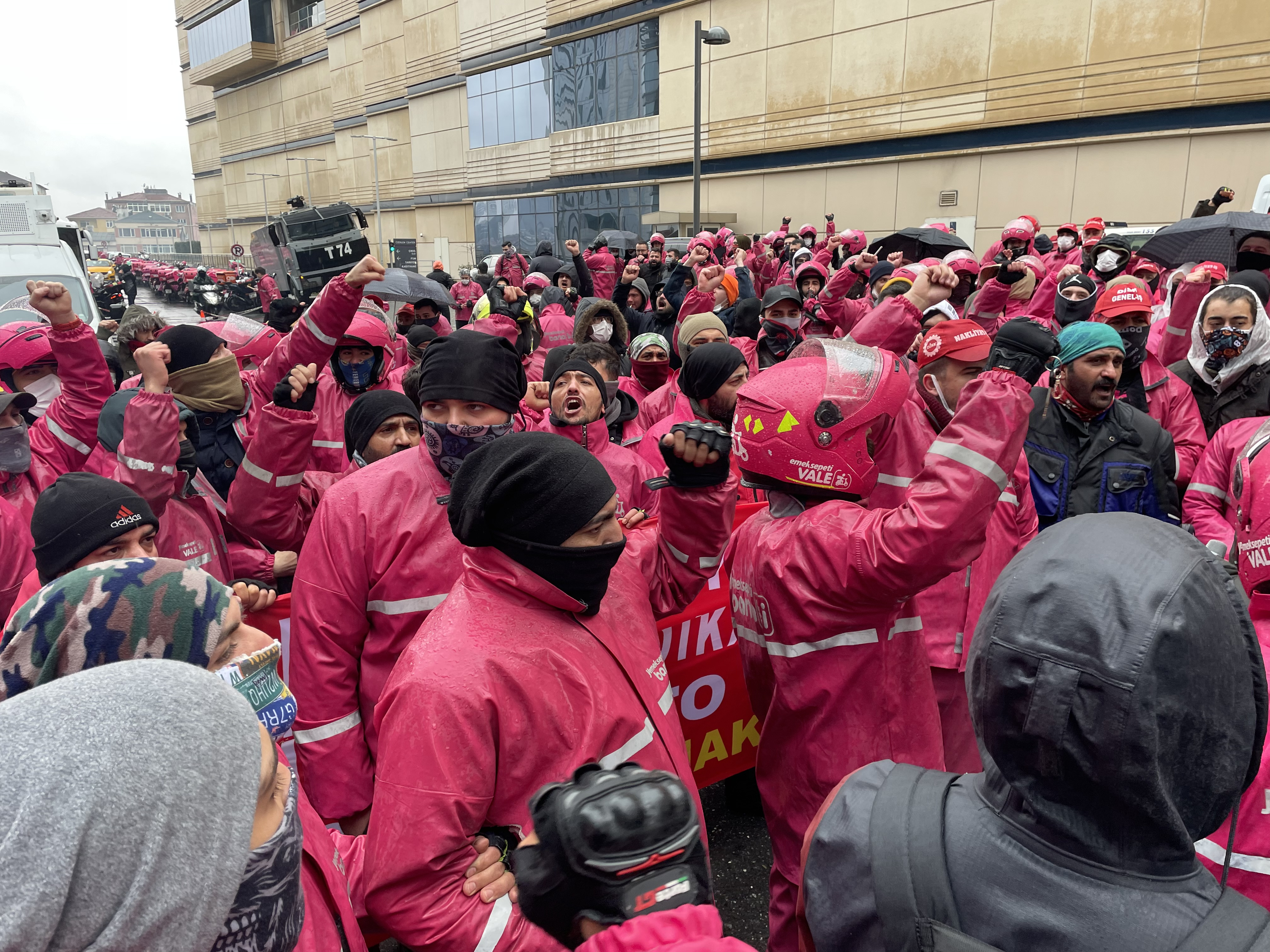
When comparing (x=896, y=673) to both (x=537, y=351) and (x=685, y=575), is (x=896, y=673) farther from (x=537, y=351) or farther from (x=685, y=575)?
(x=537, y=351)

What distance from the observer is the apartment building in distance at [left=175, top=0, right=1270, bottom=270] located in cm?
1878

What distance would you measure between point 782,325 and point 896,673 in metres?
5.73

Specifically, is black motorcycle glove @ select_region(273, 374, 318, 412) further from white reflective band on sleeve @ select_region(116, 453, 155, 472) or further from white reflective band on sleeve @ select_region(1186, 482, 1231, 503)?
white reflective band on sleeve @ select_region(1186, 482, 1231, 503)


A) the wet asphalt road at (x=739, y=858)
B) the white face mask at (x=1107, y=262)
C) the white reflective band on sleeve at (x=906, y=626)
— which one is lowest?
the wet asphalt road at (x=739, y=858)

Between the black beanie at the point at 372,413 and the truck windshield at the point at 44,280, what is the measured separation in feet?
26.1

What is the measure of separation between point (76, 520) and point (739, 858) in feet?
10.1

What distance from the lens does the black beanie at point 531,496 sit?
183cm

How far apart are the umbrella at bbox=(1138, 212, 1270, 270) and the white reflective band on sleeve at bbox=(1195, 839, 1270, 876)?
23.4 ft

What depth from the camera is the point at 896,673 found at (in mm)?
2463

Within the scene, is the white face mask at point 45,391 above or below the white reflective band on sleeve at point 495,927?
above

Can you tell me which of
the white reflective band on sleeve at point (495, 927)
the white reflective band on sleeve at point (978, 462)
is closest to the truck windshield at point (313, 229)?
the white reflective band on sleeve at point (978, 462)

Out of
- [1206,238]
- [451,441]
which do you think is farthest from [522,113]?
[451,441]

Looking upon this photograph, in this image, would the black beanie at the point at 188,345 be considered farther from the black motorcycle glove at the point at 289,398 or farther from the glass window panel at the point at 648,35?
the glass window panel at the point at 648,35

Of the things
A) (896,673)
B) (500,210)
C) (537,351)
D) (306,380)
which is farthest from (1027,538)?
(500,210)
